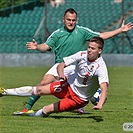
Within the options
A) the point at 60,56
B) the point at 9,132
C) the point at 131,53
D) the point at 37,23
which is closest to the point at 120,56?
the point at 131,53

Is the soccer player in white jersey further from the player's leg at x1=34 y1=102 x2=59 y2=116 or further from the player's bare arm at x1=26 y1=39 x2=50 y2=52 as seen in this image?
the player's bare arm at x1=26 y1=39 x2=50 y2=52

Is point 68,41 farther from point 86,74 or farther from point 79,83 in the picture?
point 86,74

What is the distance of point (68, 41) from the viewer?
35.4 feet

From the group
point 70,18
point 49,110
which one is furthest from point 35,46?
point 49,110

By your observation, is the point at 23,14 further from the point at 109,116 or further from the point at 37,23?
the point at 109,116

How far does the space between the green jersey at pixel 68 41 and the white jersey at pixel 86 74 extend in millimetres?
1319

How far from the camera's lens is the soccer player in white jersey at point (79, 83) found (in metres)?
9.07

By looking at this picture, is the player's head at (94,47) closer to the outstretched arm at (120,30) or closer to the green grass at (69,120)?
the green grass at (69,120)

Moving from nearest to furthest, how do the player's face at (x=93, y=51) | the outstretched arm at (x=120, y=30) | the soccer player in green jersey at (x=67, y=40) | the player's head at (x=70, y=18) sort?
1. the player's face at (x=93, y=51)
2. the outstretched arm at (x=120, y=30)
3. the player's head at (x=70, y=18)
4. the soccer player in green jersey at (x=67, y=40)

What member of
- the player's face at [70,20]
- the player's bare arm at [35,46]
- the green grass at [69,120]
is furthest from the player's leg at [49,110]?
the player's face at [70,20]

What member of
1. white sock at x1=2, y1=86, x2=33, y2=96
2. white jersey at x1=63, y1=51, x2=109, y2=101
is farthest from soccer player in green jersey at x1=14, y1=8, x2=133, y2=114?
white jersey at x1=63, y1=51, x2=109, y2=101

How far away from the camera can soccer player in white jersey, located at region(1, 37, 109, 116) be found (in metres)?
9.07

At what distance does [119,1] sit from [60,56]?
1033 inches

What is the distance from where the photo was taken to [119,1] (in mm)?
36500
